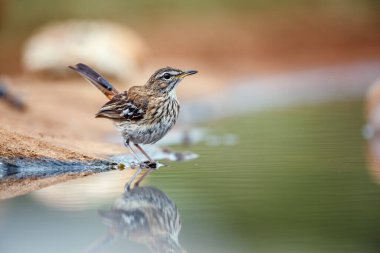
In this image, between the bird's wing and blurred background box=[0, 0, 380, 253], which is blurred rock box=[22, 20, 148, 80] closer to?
blurred background box=[0, 0, 380, 253]

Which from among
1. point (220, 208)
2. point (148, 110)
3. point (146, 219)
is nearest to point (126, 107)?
point (148, 110)

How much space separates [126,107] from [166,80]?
2.00 ft

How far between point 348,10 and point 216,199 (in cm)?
2556

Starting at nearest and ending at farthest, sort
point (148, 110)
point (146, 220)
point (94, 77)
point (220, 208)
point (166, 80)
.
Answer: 1. point (146, 220)
2. point (220, 208)
3. point (148, 110)
4. point (166, 80)
5. point (94, 77)

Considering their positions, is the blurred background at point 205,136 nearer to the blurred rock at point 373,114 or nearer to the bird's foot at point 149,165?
the blurred rock at point 373,114

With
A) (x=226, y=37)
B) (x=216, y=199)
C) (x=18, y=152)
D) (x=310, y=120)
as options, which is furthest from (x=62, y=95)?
(x=226, y=37)

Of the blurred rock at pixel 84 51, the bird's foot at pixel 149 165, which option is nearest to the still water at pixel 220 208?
the bird's foot at pixel 149 165

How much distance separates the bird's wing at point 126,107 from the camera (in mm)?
10133

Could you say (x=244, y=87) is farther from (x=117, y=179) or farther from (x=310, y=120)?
(x=117, y=179)

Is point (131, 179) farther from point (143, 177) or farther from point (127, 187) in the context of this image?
point (127, 187)

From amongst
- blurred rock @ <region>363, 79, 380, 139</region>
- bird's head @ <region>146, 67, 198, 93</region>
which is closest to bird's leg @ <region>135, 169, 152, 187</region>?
bird's head @ <region>146, 67, 198, 93</region>

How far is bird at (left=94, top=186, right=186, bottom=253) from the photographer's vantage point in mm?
6395

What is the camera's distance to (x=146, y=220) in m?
7.12

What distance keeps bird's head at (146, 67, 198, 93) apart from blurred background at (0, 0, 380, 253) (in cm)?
94
